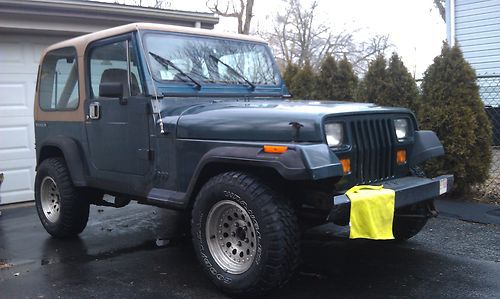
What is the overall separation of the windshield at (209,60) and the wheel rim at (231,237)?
54.2 inches

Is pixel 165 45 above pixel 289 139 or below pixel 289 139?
above

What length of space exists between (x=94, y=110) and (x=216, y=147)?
171 cm

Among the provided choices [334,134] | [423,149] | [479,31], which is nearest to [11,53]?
[334,134]

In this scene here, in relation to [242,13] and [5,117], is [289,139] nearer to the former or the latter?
[5,117]

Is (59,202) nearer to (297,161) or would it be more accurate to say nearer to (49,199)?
(49,199)

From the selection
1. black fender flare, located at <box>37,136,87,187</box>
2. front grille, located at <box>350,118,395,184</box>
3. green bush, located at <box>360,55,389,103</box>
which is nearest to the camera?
front grille, located at <box>350,118,395,184</box>

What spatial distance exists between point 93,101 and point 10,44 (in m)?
3.36

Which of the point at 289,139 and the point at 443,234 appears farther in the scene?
the point at 443,234

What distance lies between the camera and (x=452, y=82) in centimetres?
642

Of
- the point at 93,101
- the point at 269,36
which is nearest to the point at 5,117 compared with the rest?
the point at 93,101

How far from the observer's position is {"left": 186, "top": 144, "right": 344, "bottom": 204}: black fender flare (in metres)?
3.22

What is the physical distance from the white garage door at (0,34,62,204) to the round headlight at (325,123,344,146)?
5.65m

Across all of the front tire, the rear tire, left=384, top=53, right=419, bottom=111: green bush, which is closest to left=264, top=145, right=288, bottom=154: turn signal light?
the front tire

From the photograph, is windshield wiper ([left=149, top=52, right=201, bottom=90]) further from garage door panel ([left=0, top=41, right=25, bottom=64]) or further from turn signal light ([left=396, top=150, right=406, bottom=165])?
garage door panel ([left=0, top=41, right=25, bottom=64])
